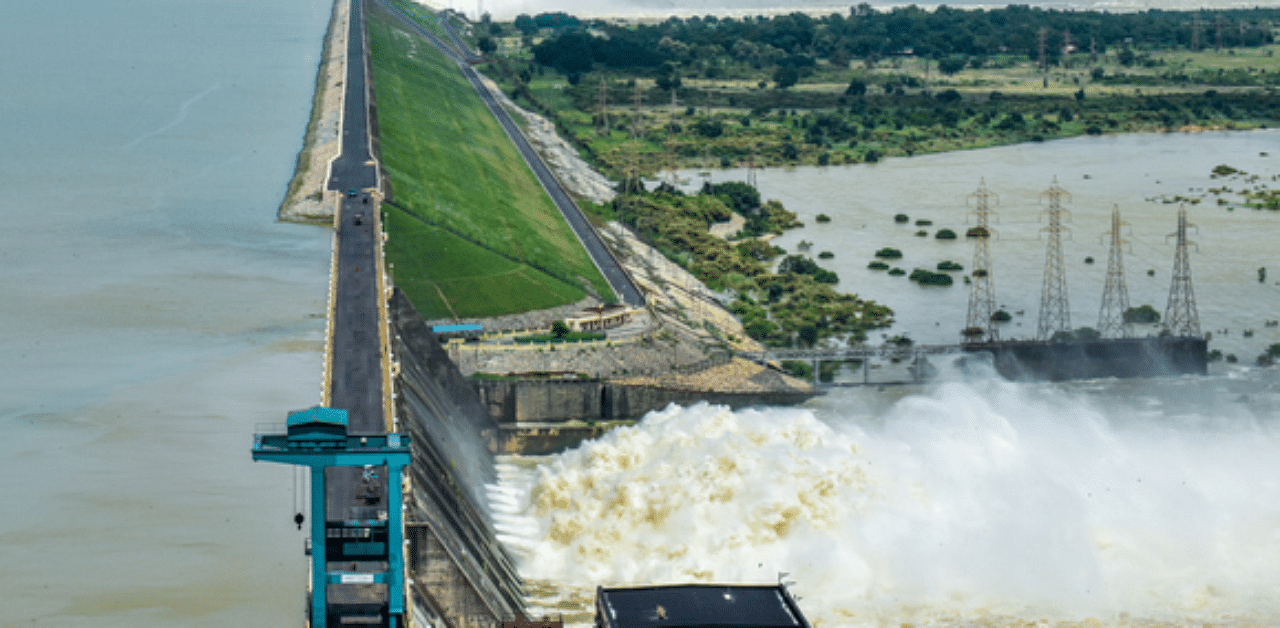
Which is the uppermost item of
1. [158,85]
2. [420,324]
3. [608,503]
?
[158,85]

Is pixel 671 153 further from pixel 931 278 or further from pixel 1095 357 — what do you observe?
pixel 1095 357

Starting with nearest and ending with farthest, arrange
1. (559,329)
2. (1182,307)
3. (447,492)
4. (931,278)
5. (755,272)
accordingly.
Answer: (447,492), (559,329), (1182,307), (931,278), (755,272)

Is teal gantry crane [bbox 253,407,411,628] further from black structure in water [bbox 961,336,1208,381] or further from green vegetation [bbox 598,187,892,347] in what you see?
green vegetation [bbox 598,187,892,347]

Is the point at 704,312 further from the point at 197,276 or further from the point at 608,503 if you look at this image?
the point at 608,503

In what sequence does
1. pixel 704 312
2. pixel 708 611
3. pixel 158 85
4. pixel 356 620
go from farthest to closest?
pixel 158 85, pixel 704 312, pixel 356 620, pixel 708 611

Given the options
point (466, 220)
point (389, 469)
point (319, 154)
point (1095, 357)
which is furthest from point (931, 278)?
point (389, 469)

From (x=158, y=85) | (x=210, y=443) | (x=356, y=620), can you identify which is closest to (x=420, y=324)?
(x=210, y=443)
